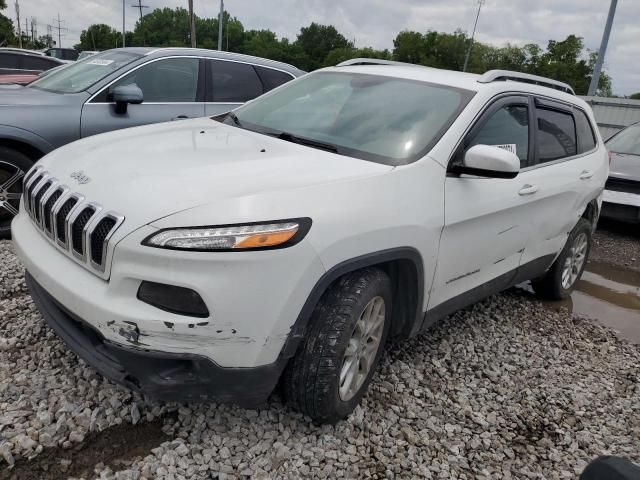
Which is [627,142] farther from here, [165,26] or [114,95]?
[165,26]

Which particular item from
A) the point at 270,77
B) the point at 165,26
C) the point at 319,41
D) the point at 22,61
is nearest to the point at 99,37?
the point at 165,26

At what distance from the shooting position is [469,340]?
12.4ft

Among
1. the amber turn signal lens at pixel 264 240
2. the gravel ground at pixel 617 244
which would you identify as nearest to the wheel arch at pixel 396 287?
the amber turn signal lens at pixel 264 240

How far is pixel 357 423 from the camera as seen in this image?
8.91 feet

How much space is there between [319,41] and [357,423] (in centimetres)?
9322

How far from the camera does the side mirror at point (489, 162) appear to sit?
2.73 m

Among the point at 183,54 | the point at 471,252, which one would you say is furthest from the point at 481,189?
Result: the point at 183,54

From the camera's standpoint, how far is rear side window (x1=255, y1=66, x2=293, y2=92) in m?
5.97

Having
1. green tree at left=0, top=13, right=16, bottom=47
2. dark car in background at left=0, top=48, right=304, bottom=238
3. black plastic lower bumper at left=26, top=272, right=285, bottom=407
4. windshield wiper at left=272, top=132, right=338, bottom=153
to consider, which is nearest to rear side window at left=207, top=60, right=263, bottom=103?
dark car in background at left=0, top=48, right=304, bottom=238

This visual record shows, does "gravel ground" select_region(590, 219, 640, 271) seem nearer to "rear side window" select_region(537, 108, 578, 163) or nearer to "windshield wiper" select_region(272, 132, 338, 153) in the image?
"rear side window" select_region(537, 108, 578, 163)

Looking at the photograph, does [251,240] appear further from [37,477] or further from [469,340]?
[469,340]

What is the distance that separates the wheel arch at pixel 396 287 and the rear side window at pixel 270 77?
3807 millimetres

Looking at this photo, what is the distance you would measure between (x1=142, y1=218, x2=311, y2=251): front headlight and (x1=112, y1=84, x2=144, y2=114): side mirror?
3.14 metres

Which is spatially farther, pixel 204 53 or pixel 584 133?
pixel 204 53
